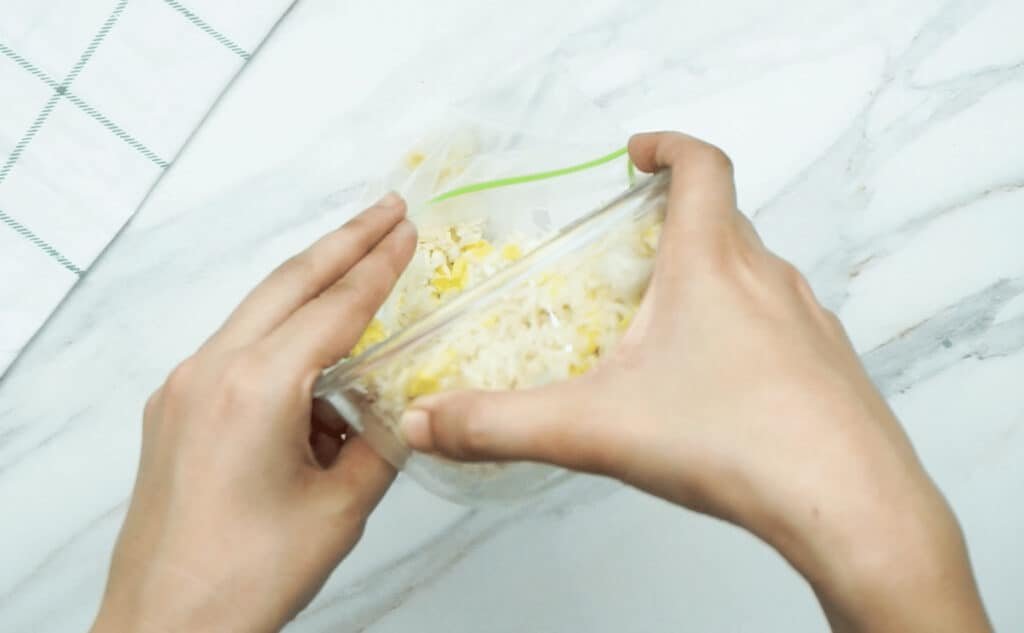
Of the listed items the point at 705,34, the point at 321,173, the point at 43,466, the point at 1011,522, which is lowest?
the point at 43,466

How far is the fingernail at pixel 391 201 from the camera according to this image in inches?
17.1

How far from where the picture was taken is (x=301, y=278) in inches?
15.9

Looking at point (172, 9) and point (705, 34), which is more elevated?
point (705, 34)

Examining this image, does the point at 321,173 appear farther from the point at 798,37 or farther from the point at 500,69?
the point at 798,37

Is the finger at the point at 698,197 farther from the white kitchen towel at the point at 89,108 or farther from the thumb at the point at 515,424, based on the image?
the white kitchen towel at the point at 89,108

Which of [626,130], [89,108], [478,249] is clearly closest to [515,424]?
[478,249]

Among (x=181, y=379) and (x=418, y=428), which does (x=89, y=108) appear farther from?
(x=418, y=428)

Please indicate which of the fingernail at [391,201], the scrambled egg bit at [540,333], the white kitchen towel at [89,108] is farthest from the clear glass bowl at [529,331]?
the white kitchen towel at [89,108]

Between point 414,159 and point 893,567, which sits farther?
point 414,159

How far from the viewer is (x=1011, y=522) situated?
58cm

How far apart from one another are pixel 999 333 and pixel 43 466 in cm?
64

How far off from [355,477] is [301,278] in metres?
0.10

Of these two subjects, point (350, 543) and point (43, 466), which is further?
point (43, 466)

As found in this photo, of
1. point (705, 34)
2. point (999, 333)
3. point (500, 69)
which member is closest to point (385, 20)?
point (500, 69)
